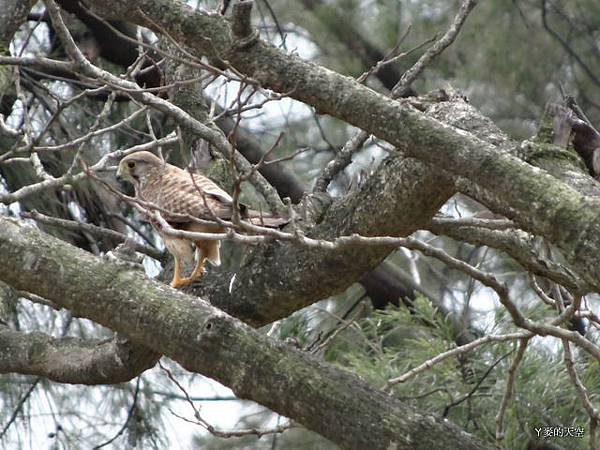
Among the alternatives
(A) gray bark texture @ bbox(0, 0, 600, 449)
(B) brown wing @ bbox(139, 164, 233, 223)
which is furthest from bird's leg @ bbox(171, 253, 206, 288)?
(A) gray bark texture @ bbox(0, 0, 600, 449)

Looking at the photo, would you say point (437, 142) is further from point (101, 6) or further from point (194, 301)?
point (101, 6)

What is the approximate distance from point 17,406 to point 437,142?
3.36 m

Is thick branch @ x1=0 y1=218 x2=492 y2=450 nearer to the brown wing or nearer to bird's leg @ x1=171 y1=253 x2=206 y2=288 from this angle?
the brown wing

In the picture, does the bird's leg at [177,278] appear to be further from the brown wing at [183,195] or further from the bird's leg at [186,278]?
the brown wing at [183,195]

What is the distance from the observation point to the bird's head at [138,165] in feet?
14.0

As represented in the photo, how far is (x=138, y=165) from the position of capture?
14.3ft

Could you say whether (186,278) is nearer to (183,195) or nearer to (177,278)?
(177,278)

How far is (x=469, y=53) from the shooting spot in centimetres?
642

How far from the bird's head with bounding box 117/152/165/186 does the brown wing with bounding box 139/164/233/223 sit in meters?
0.07

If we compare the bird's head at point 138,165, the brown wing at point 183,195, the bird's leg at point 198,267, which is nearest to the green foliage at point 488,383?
the bird's leg at point 198,267

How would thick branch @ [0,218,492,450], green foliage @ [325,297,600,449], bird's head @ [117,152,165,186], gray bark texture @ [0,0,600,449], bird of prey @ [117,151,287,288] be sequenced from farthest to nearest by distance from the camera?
bird's head @ [117,152,165,186] → green foliage @ [325,297,600,449] → bird of prey @ [117,151,287,288] → thick branch @ [0,218,492,450] → gray bark texture @ [0,0,600,449]

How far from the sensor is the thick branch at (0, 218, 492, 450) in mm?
2432

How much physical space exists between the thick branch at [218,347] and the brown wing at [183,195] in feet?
1.70

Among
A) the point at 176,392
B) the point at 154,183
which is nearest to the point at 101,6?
the point at 154,183
